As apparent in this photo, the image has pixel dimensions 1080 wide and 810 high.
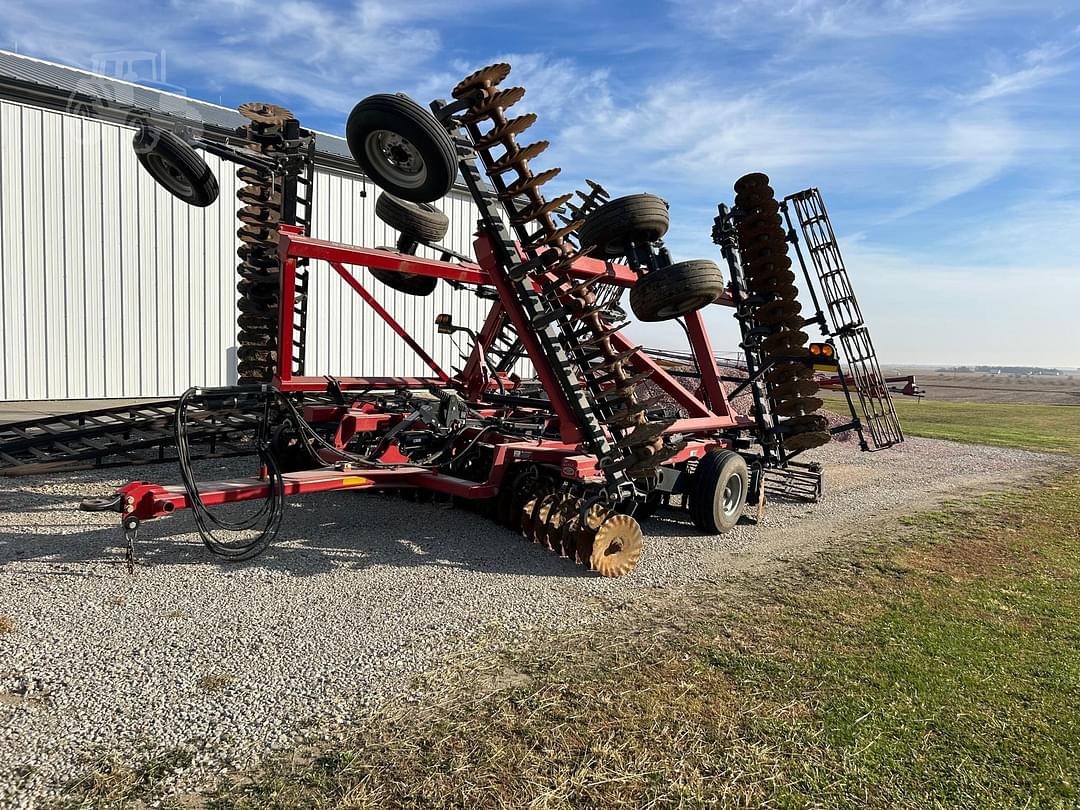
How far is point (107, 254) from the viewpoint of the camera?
46.2 ft

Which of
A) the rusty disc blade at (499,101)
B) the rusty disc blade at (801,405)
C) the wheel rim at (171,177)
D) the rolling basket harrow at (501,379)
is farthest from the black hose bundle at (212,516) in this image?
the rusty disc blade at (801,405)

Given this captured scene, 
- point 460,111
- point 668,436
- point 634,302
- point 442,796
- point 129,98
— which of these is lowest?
point 442,796

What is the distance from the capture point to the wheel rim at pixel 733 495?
6957mm

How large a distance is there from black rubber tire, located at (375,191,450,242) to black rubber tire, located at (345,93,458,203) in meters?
3.40

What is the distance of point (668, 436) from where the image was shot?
6.80 meters

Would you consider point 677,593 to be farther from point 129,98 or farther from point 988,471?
point 129,98

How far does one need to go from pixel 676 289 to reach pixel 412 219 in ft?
15.2

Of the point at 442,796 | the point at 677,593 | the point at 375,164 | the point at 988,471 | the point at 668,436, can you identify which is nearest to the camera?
the point at 442,796

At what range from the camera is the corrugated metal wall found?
13188 mm

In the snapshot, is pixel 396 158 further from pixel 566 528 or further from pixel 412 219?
pixel 412 219

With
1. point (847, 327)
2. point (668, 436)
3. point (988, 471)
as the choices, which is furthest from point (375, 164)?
point (988, 471)

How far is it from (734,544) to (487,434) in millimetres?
2428

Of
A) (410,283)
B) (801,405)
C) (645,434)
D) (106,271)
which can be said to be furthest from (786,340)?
(106,271)

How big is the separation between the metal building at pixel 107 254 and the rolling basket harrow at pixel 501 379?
16.6 feet
